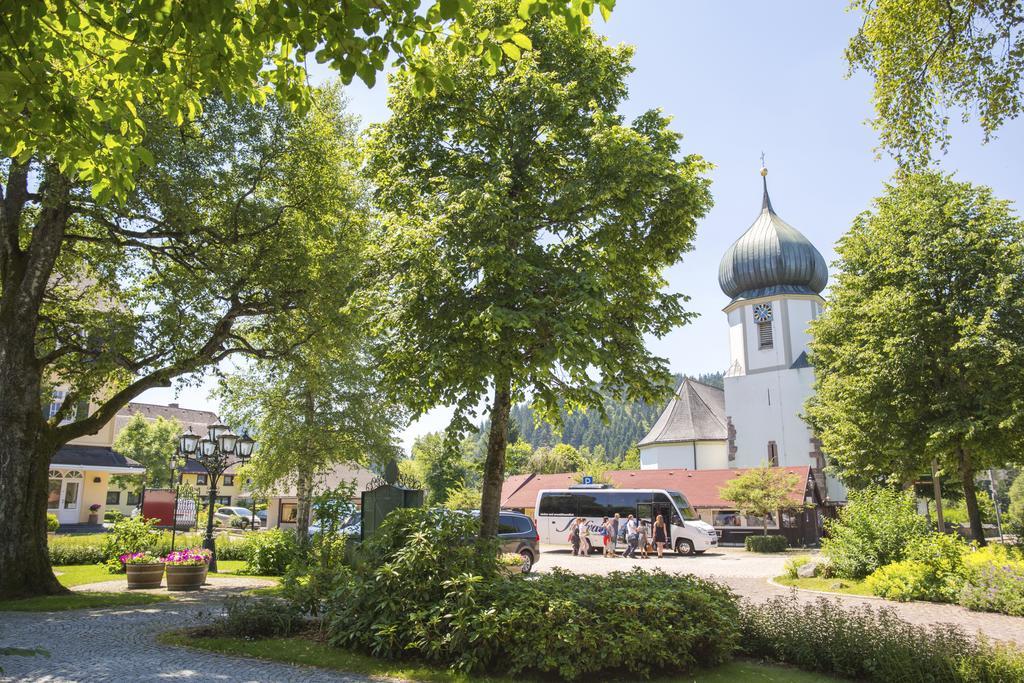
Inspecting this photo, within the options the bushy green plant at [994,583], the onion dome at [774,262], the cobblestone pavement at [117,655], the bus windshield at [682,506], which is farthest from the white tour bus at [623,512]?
the onion dome at [774,262]

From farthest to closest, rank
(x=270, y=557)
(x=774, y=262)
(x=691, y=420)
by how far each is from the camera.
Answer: (x=691, y=420), (x=774, y=262), (x=270, y=557)

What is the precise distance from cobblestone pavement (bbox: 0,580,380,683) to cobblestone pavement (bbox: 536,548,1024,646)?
748 cm

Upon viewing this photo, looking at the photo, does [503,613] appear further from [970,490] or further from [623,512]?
[623,512]

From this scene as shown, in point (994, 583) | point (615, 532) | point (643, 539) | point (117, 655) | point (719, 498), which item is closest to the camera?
point (117, 655)

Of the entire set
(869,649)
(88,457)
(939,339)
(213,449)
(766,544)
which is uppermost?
(939,339)

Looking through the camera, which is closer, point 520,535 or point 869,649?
point 869,649

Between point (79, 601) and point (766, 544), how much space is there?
28533 mm

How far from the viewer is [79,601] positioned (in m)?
12.9

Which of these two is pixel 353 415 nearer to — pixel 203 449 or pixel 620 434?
pixel 203 449

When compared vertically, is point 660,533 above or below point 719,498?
below

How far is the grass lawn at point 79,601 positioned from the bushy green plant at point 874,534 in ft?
54.1

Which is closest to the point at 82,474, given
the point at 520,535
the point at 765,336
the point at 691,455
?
the point at 520,535

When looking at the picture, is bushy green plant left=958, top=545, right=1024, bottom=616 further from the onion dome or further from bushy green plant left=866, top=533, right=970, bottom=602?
the onion dome

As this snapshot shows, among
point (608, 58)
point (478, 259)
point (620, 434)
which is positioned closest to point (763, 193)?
point (608, 58)
